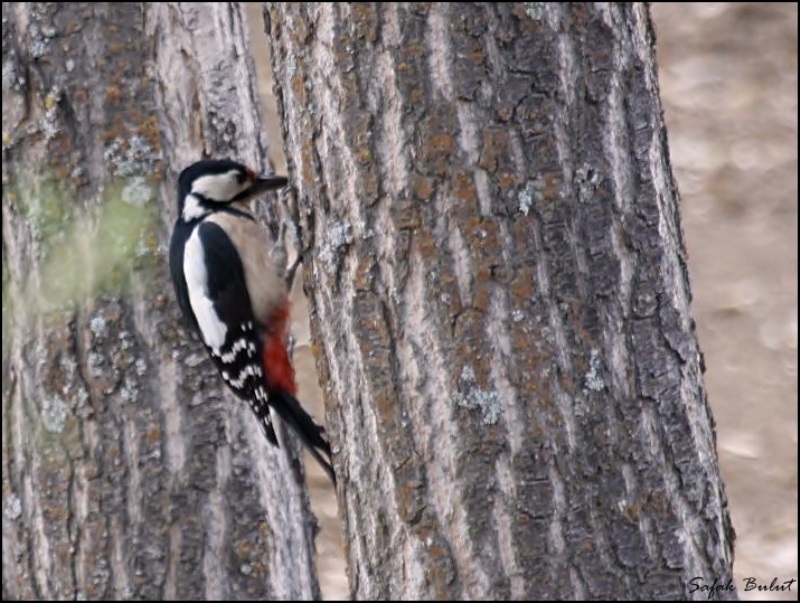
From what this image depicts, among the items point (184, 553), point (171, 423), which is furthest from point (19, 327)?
point (184, 553)

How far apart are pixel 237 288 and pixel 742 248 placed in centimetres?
347

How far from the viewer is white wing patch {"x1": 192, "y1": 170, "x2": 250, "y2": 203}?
138 inches

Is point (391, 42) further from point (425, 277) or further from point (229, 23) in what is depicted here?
point (229, 23)

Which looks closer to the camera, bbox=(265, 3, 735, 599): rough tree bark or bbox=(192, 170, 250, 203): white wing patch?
bbox=(265, 3, 735, 599): rough tree bark

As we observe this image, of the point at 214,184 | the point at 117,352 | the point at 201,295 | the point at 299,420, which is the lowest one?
the point at 299,420

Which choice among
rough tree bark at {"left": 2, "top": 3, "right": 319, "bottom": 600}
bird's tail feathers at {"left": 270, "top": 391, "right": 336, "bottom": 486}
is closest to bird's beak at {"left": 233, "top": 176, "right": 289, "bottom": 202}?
rough tree bark at {"left": 2, "top": 3, "right": 319, "bottom": 600}

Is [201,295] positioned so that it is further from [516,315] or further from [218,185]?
[516,315]

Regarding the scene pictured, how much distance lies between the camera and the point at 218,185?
11.6ft

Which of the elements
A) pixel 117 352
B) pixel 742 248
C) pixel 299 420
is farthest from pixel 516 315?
pixel 742 248

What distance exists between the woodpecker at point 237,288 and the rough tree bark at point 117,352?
0.08 m

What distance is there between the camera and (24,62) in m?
3.61

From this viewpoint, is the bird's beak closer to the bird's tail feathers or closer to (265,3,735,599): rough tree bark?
the bird's tail feathers

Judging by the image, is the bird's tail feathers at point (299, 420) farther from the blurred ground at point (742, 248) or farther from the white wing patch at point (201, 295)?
the blurred ground at point (742, 248)

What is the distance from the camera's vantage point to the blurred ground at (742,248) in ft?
20.7
